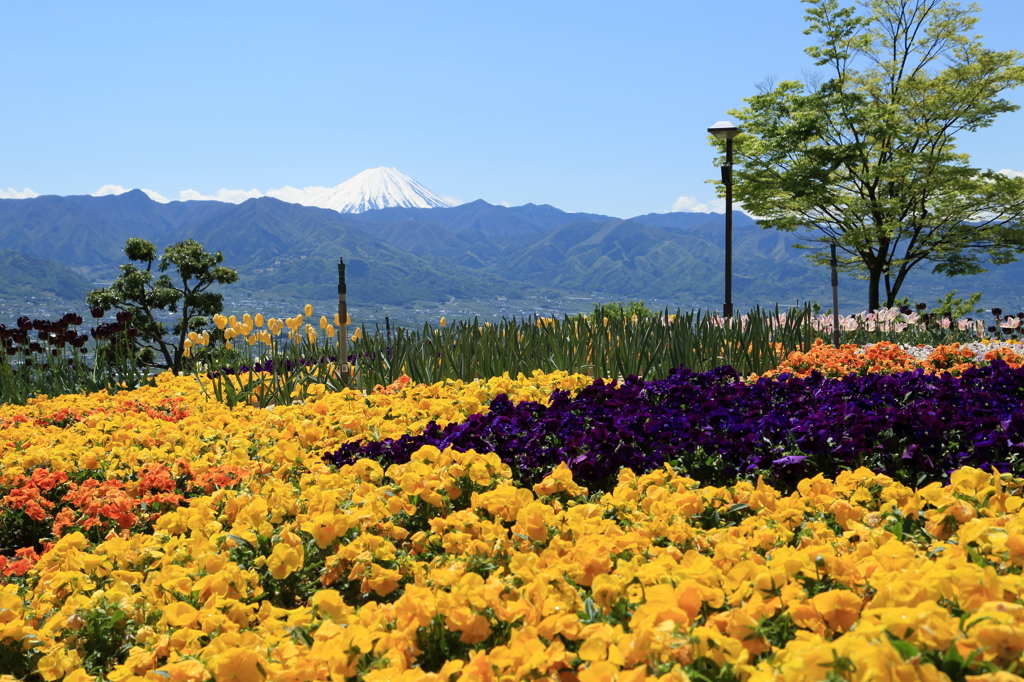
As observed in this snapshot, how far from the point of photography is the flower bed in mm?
1693

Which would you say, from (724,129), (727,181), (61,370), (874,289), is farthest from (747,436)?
(874,289)

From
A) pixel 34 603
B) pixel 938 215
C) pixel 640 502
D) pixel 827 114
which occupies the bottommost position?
pixel 34 603

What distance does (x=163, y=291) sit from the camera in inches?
898

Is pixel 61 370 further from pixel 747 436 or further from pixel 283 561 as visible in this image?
pixel 747 436

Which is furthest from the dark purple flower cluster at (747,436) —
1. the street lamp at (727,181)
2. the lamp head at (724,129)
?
the lamp head at (724,129)

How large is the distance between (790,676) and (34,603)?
8.25 feet

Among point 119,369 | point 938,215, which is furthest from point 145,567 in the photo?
point 938,215

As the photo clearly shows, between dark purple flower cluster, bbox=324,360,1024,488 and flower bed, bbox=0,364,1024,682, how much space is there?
22 cm

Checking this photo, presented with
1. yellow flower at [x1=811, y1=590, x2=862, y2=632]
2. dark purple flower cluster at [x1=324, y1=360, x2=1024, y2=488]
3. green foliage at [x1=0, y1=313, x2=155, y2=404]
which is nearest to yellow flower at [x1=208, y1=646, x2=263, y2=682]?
yellow flower at [x1=811, y1=590, x2=862, y2=632]

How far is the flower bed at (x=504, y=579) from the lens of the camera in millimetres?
1693

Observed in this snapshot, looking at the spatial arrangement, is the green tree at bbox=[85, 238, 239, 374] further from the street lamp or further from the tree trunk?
the tree trunk

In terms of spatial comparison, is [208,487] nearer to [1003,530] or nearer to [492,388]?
[492,388]

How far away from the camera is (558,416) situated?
430 centimetres

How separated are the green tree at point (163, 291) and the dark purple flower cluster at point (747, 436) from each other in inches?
757
